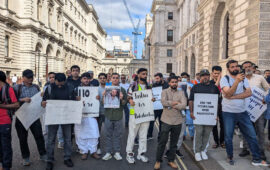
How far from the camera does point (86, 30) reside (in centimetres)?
6681

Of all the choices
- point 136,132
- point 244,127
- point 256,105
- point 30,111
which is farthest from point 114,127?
point 256,105

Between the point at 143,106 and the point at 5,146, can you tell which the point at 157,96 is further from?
the point at 5,146

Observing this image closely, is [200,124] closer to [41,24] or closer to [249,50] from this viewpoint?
[249,50]

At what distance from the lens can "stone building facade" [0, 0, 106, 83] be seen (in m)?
Result: 25.8

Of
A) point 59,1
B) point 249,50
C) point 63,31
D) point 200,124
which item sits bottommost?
point 200,124

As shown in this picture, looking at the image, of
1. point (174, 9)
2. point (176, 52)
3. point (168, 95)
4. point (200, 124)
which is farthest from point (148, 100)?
point (174, 9)

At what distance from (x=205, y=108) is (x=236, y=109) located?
715mm

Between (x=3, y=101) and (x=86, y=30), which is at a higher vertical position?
(x=86, y=30)

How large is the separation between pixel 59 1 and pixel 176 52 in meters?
27.2

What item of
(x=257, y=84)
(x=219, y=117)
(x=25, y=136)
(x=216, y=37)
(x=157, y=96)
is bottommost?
(x=25, y=136)

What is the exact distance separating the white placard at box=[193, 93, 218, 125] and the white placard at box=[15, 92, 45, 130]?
3.59m

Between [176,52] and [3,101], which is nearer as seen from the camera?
[3,101]

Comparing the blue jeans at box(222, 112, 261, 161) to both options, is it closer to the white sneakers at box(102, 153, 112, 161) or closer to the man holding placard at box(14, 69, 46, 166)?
the white sneakers at box(102, 153, 112, 161)

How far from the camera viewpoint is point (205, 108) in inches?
195
